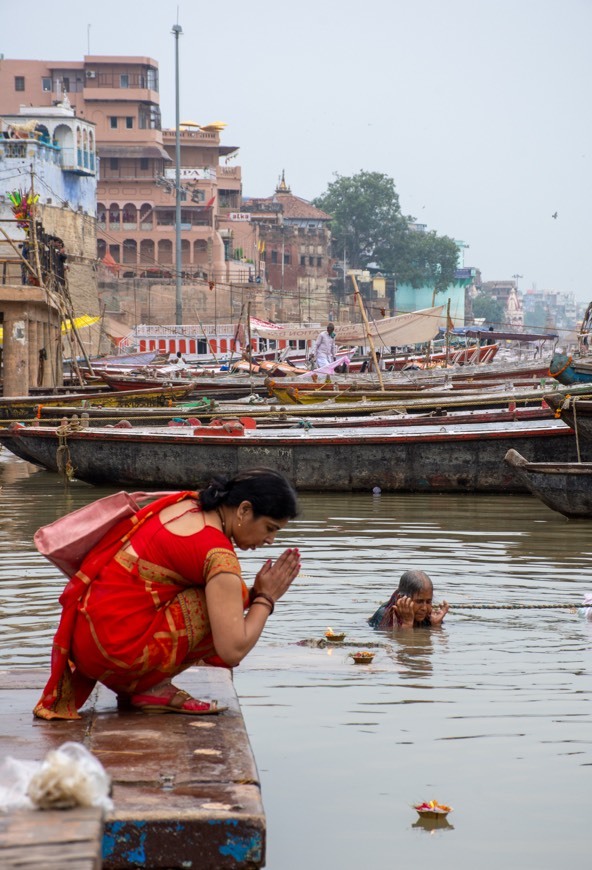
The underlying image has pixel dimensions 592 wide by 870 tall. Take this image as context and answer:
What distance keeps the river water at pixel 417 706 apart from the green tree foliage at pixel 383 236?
84.7 meters

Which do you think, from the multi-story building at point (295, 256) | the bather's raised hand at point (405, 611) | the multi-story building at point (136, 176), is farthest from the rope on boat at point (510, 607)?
the multi-story building at point (295, 256)

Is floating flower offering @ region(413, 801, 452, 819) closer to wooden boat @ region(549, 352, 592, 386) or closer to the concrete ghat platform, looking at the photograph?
the concrete ghat platform

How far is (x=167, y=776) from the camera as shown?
11.1 ft

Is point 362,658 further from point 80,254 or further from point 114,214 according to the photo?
point 114,214

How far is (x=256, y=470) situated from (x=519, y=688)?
7.56 feet

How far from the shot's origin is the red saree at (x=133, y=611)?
3920 mm

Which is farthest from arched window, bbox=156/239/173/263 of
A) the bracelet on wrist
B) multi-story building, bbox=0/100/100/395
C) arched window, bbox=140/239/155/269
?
Answer: the bracelet on wrist

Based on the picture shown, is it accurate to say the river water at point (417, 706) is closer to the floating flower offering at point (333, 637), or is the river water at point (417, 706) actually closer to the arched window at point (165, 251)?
the floating flower offering at point (333, 637)

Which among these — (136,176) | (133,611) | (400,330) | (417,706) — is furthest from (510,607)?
(136,176)

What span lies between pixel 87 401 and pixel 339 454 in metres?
6.84

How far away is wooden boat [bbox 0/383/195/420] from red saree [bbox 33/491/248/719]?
47.3 ft

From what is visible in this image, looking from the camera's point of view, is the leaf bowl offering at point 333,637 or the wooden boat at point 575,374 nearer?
the leaf bowl offering at point 333,637

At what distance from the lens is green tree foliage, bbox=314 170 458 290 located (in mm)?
93562

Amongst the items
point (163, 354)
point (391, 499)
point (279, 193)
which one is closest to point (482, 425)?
point (391, 499)
